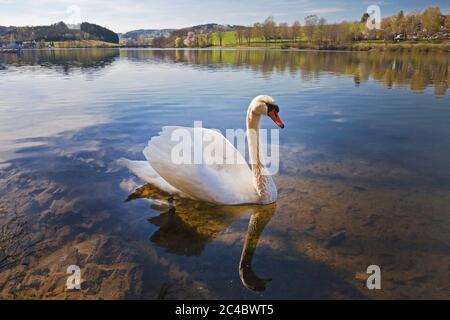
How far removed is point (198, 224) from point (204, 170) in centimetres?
106

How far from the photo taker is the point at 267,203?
7562 mm

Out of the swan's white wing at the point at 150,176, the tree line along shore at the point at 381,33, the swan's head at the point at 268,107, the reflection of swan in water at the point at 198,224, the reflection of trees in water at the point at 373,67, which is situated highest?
the tree line along shore at the point at 381,33

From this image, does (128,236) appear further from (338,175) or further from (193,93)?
(193,93)

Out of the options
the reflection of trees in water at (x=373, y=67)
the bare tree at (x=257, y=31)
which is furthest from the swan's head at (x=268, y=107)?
the bare tree at (x=257, y=31)

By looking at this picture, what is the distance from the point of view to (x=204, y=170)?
22.7ft

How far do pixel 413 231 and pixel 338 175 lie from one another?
9.62 feet

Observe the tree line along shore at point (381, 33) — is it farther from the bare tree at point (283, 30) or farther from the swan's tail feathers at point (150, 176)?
the swan's tail feathers at point (150, 176)

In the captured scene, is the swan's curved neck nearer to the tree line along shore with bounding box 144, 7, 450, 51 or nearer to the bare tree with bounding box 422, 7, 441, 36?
the tree line along shore with bounding box 144, 7, 450, 51

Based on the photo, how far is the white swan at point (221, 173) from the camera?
7.00 meters

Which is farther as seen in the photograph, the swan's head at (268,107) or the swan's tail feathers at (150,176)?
the swan's tail feathers at (150,176)

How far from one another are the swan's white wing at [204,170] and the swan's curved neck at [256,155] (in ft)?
0.69

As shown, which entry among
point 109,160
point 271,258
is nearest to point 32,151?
point 109,160

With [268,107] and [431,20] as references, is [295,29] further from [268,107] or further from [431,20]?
[268,107]

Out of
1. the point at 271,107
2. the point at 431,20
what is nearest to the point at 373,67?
the point at 271,107
